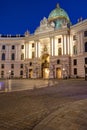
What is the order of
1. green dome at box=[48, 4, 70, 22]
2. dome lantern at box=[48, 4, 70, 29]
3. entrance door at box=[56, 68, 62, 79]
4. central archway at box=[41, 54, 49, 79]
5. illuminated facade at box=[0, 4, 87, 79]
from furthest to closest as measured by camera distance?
green dome at box=[48, 4, 70, 22] < dome lantern at box=[48, 4, 70, 29] < central archway at box=[41, 54, 49, 79] < entrance door at box=[56, 68, 62, 79] < illuminated facade at box=[0, 4, 87, 79]

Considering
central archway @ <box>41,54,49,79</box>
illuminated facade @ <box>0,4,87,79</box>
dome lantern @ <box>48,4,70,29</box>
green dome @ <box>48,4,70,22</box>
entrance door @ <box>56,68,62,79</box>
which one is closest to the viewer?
illuminated facade @ <box>0,4,87,79</box>

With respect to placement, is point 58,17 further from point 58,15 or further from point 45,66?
point 45,66

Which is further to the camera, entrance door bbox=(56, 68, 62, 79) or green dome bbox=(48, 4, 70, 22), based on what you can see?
green dome bbox=(48, 4, 70, 22)

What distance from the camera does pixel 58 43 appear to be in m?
56.4

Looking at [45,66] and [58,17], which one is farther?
[58,17]

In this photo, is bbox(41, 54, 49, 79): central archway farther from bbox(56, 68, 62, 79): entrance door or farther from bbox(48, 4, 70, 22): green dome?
bbox(48, 4, 70, 22): green dome

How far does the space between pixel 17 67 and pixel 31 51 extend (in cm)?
843

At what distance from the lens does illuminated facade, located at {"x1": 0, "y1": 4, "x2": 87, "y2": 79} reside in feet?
165

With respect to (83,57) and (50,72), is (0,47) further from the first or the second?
(83,57)

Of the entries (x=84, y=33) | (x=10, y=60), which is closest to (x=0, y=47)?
(x=10, y=60)

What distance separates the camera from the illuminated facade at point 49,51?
50.3 meters

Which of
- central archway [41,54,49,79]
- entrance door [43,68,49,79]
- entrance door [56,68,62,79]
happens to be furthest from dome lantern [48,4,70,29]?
entrance door [56,68,62,79]

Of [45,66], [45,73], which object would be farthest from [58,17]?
[45,73]

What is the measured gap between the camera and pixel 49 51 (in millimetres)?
58500
